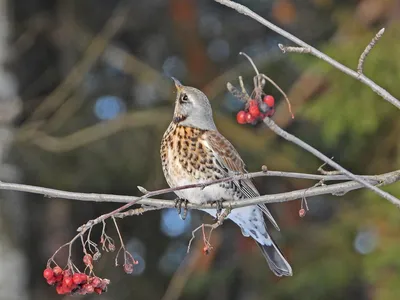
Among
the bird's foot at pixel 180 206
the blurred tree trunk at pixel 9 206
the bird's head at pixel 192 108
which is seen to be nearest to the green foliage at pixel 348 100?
the bird's head at pixel 192 108

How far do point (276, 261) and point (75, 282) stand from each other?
1.41m

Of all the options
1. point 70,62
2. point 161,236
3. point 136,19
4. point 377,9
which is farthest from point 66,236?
point 377,9

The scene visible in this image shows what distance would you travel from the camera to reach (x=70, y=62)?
24.8ft

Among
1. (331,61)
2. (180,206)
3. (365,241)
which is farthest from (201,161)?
(365,241)

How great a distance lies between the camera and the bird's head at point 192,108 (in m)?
3.58

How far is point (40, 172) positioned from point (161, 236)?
156cm

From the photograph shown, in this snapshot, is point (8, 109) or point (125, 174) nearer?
point (8, 109)

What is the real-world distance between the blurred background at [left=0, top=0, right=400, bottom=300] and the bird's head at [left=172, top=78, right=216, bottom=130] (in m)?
1.20

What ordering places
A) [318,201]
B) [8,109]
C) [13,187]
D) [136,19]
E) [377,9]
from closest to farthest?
1. [13,187]
2. [377,9]
3. [8,109]
4. [318,201]
5. [136,19]

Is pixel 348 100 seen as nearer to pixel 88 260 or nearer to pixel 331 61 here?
pixel 88 260

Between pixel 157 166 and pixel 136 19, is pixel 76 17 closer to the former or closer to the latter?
pixel 136 19

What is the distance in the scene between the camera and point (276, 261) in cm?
369

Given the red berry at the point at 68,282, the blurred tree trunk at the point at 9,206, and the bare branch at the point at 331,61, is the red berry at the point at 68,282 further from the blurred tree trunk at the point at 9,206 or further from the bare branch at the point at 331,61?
the blurred tree trunk at the point at 9,206

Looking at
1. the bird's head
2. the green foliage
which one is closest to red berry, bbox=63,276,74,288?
the bird's head
